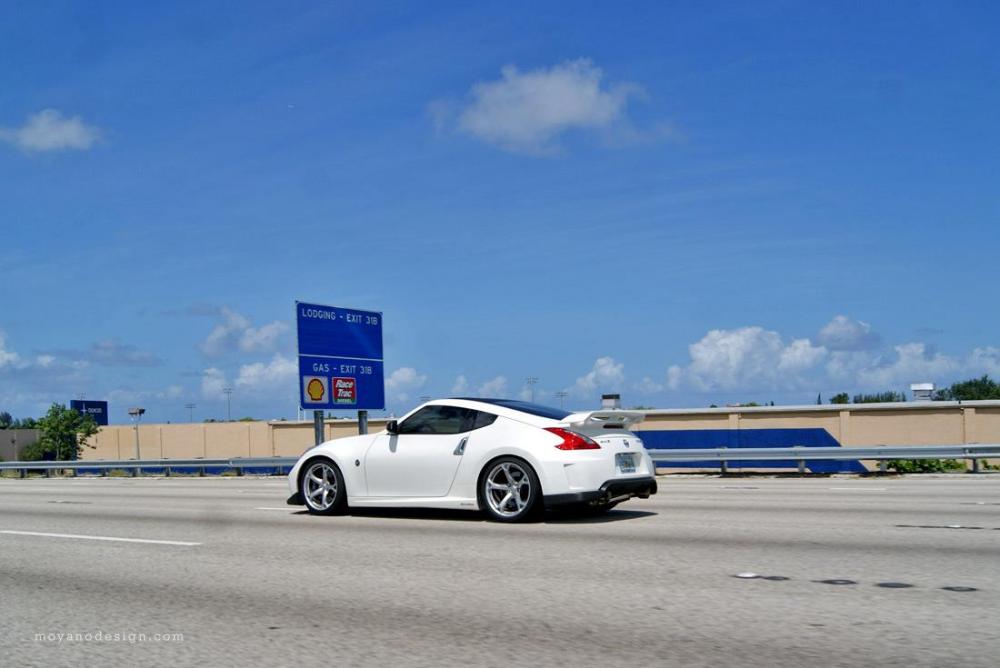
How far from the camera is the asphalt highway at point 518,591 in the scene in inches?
209

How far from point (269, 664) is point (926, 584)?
14.4 ft

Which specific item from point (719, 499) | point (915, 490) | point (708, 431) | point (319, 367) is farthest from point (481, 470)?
point (708, 431)

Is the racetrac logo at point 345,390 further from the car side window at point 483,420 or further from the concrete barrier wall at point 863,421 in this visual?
the car side window at point 483,420

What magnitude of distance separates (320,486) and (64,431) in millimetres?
50265

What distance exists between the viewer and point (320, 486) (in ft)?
41.0

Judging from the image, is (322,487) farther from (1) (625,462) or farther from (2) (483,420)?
(1) (625,462)

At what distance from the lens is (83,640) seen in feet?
19.5

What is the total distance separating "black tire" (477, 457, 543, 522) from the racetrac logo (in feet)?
56.5

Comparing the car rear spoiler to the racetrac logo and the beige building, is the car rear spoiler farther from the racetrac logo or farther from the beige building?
the beige building

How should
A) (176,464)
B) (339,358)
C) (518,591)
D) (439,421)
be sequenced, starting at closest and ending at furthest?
1. (518,591)
2. (439,421)
3. (339,358)
4. (176,464)

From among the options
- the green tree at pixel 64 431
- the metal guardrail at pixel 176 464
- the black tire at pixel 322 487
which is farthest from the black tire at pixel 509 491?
the green tree at pixel 64 431

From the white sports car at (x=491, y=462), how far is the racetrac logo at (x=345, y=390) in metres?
15.4

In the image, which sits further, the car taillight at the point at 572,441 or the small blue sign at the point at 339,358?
the small blue sign at the point at 339,358

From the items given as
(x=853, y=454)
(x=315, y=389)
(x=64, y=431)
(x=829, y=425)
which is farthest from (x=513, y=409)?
(x=64, y=431)
